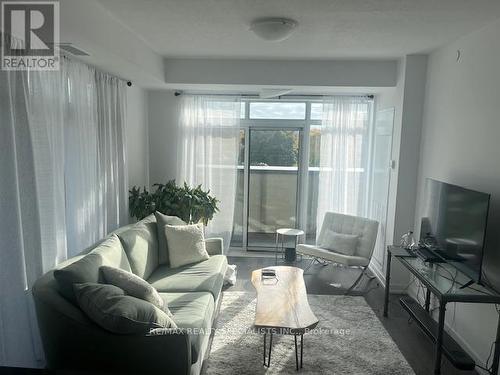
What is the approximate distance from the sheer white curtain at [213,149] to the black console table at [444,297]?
260 centimetres

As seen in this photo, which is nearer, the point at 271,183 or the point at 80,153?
the point at 80,153

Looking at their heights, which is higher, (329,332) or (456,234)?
(456,234)

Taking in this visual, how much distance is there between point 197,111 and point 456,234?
360cm

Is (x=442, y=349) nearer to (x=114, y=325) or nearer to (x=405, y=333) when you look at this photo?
(x=405, y=333)

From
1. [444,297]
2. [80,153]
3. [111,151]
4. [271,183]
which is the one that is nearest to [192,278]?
[80,153]

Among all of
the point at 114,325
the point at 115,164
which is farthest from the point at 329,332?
the point at 115,164

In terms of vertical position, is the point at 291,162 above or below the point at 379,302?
above

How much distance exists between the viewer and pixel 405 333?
3.38 meters

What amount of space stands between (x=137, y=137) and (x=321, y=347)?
3.45 metres

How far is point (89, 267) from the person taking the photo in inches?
96.8

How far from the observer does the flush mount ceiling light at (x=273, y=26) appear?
281cm

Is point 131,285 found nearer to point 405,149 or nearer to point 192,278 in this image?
point 192,278

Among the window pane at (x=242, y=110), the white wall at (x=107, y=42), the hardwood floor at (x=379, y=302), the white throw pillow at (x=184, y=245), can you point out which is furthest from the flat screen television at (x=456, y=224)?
the white wall at (x=107, y=42)

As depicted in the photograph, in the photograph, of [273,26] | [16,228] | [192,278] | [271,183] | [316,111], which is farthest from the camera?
[271,183]
